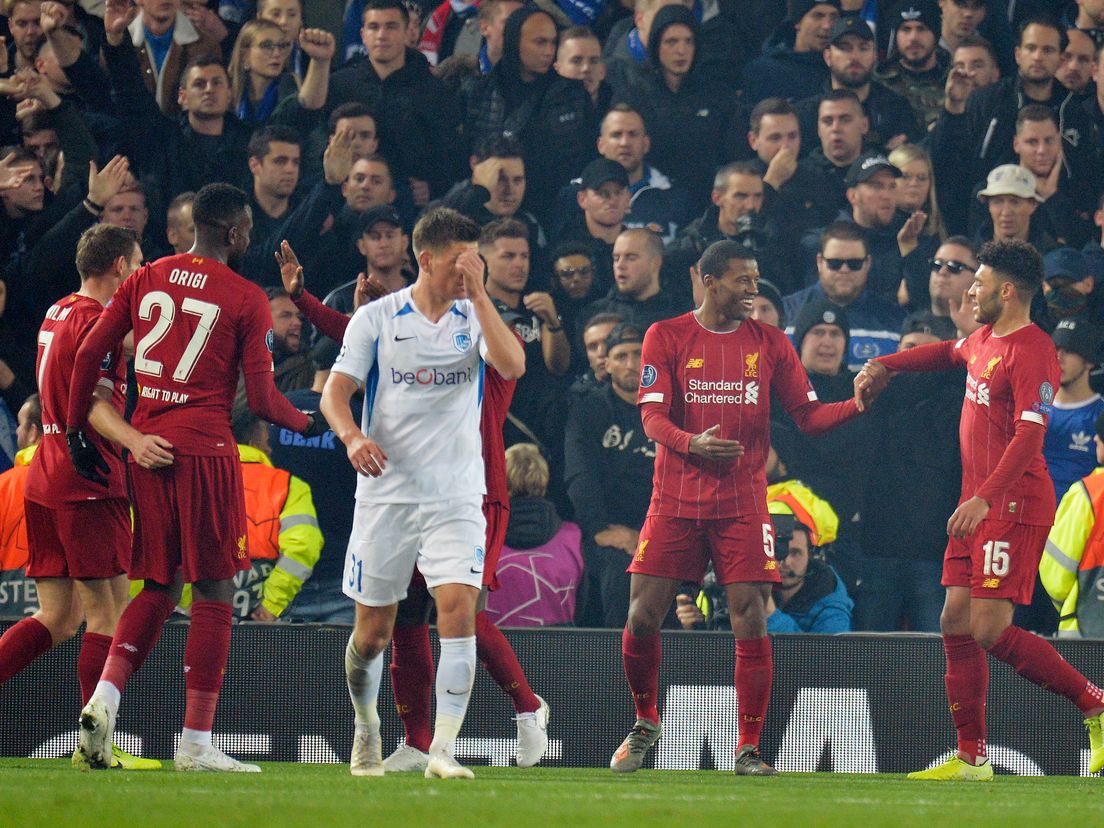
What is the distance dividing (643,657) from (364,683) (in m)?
1.53

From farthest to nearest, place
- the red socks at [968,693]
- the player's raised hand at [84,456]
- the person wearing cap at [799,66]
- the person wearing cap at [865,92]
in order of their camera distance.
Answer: the person wearing cap at [799,66]
the person wearing cap at [865,92]
the red socks at [968,693]
the player's raised hand at [84,456]

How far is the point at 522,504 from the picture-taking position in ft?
29.2

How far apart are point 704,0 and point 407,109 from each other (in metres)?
2.48

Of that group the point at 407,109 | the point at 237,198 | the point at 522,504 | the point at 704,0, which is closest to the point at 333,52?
the point at 407,109

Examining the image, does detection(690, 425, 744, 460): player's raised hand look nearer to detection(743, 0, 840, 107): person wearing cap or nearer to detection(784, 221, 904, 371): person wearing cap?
detection(784, 221, 904, 371): person wearing cap

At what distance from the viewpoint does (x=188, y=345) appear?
19.7 feet

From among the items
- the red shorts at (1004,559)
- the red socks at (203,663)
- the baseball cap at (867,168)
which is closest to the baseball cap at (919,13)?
the baseball cap at (867,168)

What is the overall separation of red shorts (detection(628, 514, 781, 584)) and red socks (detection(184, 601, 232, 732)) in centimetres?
190

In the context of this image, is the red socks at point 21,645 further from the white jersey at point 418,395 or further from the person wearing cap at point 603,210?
the person wearing cap at point 603,210

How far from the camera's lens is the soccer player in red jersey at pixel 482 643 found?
6.38 meters

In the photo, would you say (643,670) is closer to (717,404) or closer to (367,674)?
(717,404)

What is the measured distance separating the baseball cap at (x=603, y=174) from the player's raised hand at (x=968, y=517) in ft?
14.9

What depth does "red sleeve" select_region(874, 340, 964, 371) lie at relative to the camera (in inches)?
279

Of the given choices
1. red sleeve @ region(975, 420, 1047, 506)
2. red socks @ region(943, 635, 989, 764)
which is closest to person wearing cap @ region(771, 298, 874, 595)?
red socks @ region(943, 635, 989, 764)
